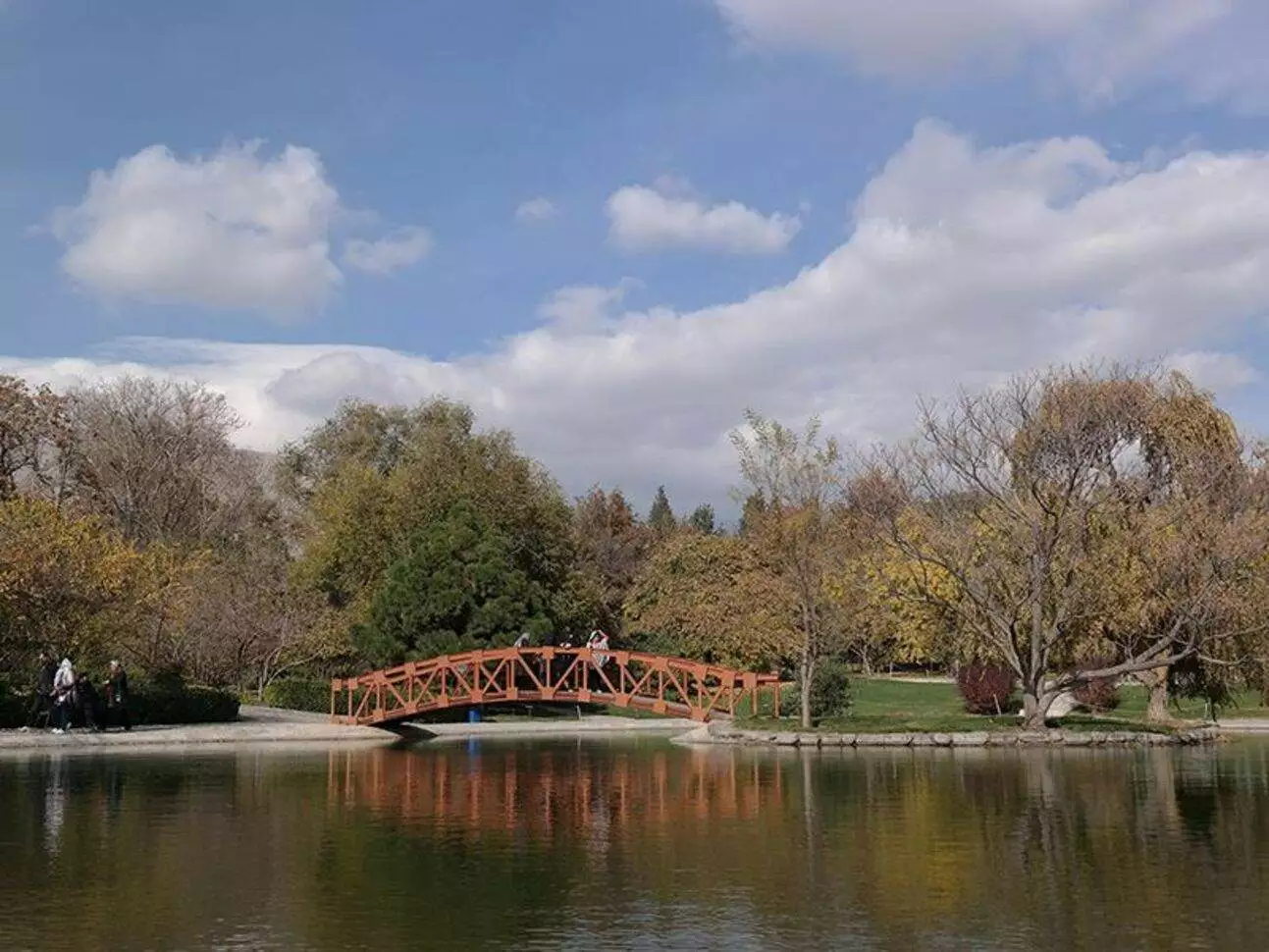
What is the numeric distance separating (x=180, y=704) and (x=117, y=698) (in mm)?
2874

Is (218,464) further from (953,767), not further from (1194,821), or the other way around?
(1194,821)

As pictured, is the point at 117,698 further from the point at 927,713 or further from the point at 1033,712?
the point at 927,713

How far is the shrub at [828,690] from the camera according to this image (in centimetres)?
4297

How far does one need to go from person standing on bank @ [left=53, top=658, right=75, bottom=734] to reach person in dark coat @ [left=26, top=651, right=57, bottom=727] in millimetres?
181

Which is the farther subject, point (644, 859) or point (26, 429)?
point (26, 429)

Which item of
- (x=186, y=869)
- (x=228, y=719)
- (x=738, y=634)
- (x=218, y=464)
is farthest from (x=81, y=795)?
(x=218, y=464)

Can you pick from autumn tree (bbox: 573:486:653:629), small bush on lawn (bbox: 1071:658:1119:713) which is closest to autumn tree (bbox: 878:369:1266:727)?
small bush on lawn (bbox: 1071:658:1119:713)

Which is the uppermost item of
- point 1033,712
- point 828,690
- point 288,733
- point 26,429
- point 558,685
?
Result: point 26,429

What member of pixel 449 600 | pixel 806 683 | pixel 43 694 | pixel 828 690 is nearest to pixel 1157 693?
pixel 828 690

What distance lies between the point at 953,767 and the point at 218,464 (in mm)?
49462

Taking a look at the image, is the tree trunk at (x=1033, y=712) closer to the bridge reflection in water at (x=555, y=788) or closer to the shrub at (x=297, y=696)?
the bridge reflection in water at (x=555, y=788)

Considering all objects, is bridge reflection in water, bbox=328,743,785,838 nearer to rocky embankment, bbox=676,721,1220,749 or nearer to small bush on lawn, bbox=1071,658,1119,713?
rocky embankment, bbox=676,721,1220,749

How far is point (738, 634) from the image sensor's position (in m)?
51.8

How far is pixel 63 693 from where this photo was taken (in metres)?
33.6
